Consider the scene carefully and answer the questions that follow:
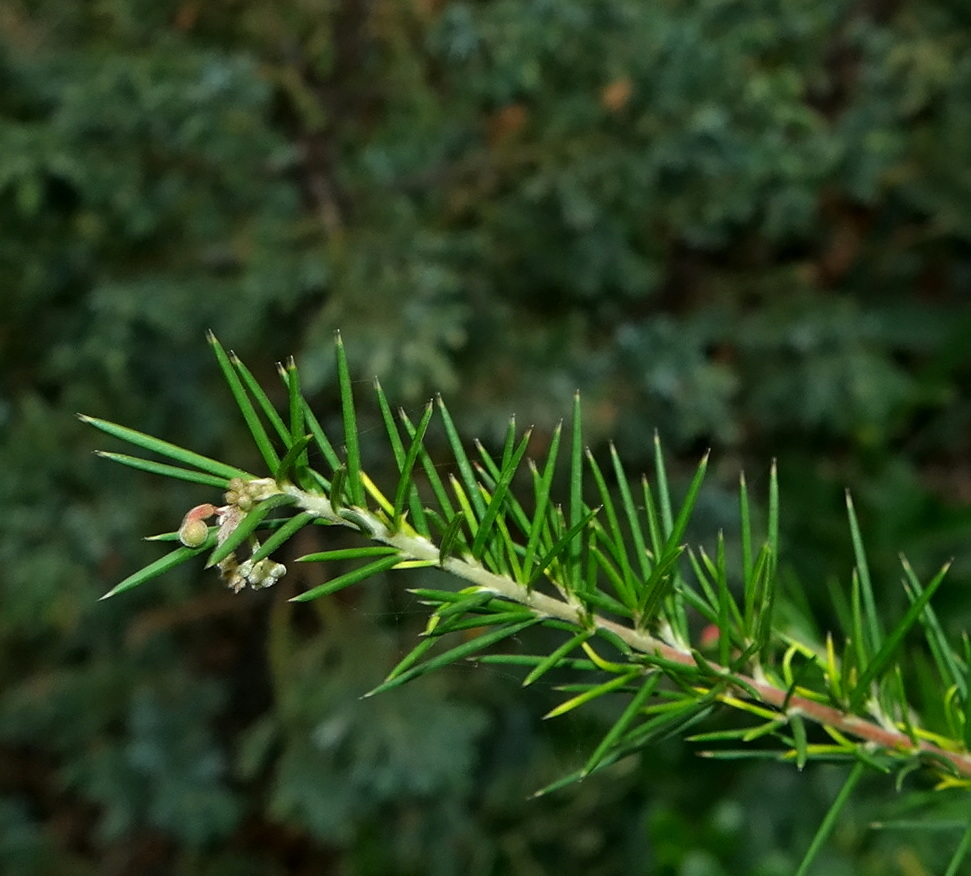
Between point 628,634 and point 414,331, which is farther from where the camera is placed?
point 414,331

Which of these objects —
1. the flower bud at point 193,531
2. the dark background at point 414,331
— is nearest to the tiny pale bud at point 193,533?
the flower bud at point 193,531

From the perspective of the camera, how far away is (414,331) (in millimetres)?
1145

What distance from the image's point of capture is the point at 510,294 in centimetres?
148

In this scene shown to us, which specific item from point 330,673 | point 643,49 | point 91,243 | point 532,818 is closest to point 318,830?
point 330,673

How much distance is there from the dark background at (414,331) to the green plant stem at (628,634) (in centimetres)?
69

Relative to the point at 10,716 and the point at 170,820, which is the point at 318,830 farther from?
the point at 10,716

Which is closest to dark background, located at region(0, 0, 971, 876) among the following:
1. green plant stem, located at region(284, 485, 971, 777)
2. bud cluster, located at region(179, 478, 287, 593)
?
green plant stem, located at region(284, 485, 971, 777)

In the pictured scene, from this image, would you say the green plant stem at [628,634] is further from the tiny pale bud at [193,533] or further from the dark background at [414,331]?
the dark background at [414,331]

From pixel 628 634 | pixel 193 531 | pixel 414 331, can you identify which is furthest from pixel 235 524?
pixel 414 331

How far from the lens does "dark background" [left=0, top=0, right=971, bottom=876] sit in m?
1.17

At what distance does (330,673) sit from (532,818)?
0.40 metres

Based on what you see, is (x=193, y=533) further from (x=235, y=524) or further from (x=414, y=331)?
(x=414, y=331)

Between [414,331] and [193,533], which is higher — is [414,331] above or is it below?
below

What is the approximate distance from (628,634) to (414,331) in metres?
0.82
